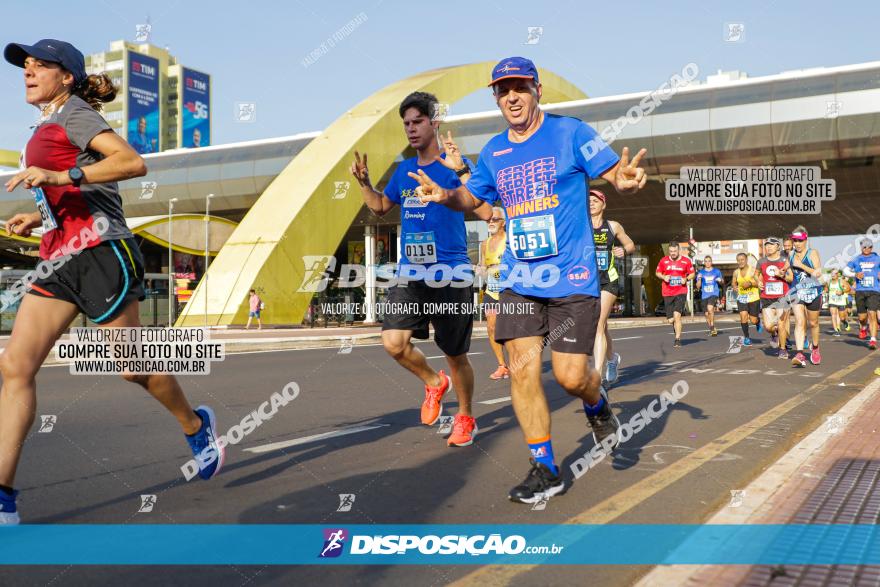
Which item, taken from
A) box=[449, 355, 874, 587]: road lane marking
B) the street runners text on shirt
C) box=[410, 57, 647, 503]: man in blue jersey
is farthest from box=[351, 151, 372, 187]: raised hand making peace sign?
box=[449, 355, 874, 587]: road lane marking

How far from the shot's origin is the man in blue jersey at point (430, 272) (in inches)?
210

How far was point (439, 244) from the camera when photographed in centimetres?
554

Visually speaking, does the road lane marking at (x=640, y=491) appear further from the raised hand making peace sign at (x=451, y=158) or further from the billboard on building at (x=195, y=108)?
the billboard on building at (x=195, y=108)

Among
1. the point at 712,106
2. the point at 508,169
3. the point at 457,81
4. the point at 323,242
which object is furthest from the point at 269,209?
the point at 508,169

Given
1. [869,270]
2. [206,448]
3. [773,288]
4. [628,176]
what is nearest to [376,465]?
[206,448]

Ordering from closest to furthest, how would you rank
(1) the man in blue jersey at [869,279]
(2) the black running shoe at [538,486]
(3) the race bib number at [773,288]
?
(2) the black running shoe at [538,486] < (3) the race bib number at [773,288] < (1) the man in blue jersey at [869,279]

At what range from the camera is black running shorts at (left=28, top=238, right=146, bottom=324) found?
11.5 ft

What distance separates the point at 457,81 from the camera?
34656 millimetres

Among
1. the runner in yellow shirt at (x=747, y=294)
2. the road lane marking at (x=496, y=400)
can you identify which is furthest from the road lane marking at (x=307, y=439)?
the runner in yellow shirt at (x=747, y=294)

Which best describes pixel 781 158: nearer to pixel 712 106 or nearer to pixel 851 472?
pixel 712 106

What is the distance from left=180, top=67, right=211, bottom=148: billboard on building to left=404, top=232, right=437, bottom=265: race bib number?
5368 inches

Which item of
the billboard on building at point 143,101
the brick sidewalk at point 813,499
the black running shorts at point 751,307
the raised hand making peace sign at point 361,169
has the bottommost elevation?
the brick sidewalk at point 813,499

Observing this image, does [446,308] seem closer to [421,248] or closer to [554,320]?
[421,248]

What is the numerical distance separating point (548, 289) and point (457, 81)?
32.0m
